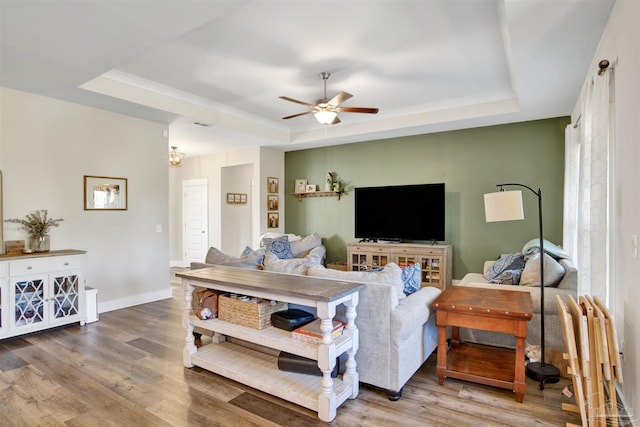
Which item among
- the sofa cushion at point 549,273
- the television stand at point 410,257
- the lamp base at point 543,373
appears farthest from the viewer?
the television stand at point 410,257

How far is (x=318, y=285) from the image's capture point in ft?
7.96

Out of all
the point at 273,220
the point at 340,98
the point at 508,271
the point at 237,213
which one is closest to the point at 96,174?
the point at 340,98

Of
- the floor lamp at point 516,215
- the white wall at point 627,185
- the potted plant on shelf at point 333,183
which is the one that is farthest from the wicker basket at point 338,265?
the white wall at point 627,185

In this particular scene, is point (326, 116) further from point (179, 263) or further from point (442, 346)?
point (179, 263)

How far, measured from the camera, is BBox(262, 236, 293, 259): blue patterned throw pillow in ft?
20.2

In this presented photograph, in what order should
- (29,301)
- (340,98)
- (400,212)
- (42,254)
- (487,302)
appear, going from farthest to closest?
(400,212), (340,98), (42,254), (29,301), (487,302)

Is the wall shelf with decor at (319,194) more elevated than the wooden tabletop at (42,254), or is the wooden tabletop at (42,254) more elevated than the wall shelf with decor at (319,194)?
the wall shelf with decor at (319,194)

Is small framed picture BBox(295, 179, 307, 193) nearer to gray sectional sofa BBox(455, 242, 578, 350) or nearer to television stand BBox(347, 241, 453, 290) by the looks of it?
television stand BBox(347, 241, 453, 290)

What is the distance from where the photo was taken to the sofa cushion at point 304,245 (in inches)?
264

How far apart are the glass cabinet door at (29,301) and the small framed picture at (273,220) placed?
3.97 metres

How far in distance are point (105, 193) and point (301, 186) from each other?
12.0 feet

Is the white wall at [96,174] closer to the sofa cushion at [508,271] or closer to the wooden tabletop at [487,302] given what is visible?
the wooden tabletop at [487,302]

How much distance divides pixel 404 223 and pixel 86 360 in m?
4.63

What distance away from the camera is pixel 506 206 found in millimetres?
2650
